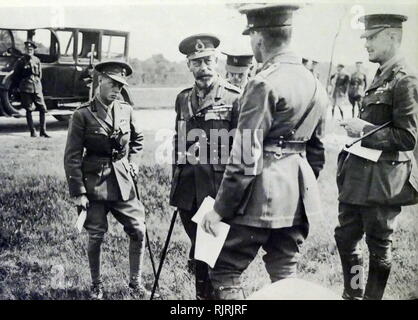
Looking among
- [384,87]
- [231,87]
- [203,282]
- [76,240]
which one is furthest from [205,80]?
[76,240]

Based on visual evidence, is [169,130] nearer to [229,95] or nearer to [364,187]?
[229,95]

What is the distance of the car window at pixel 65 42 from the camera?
135 inches

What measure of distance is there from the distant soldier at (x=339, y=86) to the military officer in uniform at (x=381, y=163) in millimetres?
220

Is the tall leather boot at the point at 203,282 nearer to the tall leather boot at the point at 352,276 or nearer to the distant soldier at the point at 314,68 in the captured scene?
the tall leather boot at the point at 352,276

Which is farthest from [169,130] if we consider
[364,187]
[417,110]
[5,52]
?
[5,52]

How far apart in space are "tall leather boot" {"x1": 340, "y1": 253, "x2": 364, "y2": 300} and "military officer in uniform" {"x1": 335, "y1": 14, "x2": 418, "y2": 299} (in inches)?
0.4

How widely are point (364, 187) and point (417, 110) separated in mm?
506

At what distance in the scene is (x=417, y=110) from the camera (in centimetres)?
281

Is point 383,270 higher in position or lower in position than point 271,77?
lower

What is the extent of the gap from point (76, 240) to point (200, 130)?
1.10 metres

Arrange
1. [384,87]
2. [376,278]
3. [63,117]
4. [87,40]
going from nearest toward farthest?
[384,87] < [376,278] < [63,117] < [87,40]

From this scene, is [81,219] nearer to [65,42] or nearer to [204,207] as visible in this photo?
[204,207]

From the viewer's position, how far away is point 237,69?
3139 mm

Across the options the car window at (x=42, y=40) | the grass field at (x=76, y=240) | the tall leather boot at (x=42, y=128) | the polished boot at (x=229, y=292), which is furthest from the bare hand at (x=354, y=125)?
the car window at (x=42, y=40)
